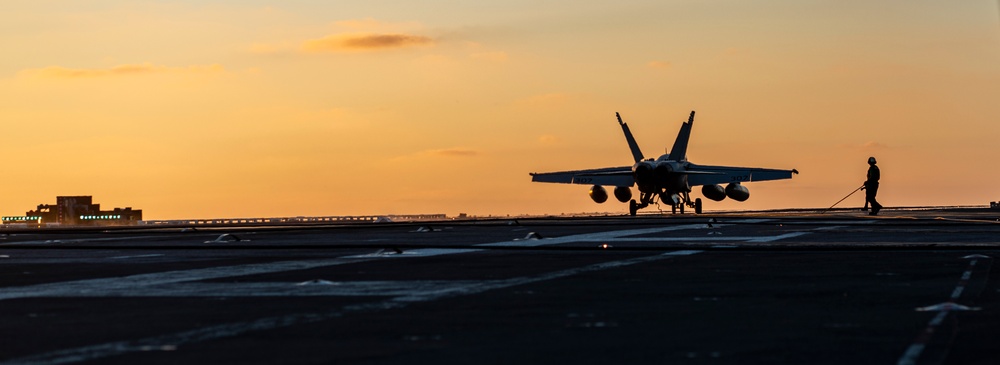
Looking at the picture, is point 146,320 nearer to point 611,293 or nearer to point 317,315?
point 317,315

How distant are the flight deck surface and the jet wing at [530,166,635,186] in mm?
59211

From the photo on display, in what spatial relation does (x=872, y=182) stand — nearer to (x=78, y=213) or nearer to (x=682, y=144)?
(x=682, y=144)

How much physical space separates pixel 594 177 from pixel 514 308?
73.2m

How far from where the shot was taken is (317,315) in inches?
500

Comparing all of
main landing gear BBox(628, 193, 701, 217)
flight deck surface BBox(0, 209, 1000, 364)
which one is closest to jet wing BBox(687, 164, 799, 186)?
main landing gear BBox(628, 193, 701, 217)

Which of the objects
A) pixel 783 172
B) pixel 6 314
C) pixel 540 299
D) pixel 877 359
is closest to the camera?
pixel 877 359

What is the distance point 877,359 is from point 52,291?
34.0 ft

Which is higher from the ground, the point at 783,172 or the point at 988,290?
the point at 783,172

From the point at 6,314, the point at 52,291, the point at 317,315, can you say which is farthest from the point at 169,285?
the point at 317,315

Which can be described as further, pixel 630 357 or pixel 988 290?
pixel 988 290

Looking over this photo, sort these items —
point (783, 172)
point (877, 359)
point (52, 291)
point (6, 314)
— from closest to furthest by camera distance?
1. point (877, 359)
2. point (6, 314)
3. point (52, 291)
4. point (783, 172)

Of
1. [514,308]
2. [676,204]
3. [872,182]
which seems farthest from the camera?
[676,204]

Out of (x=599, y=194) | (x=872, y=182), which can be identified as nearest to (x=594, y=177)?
(x=599, y=194)

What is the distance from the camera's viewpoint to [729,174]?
84062 millimetres
